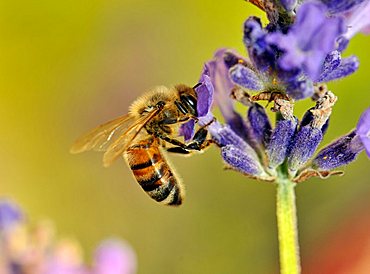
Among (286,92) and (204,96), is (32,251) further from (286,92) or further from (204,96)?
(286,92)

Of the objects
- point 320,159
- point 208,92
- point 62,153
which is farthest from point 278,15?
point 62,153

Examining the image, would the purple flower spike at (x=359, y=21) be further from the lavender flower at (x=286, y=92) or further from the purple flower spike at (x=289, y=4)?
the purple flower spike at (x=289, y=4)

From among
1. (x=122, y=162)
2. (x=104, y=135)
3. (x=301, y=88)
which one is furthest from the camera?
(x=122, y=162)

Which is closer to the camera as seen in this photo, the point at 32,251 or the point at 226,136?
the point at 32,251

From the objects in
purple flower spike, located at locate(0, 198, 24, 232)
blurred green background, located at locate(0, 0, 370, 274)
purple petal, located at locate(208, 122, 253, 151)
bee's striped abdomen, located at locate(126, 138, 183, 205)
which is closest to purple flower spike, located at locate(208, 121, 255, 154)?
purple petal, located at locate(208, 122, 253, 151)

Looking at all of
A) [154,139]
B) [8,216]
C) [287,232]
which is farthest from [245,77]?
[8,216]

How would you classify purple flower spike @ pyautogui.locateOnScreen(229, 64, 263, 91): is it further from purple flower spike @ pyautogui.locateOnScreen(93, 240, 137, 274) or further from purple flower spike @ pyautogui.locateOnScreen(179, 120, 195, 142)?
purple flower spike @ pyautogui.locateOnScreen(93, 240, 137, 274)

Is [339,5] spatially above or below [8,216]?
above
